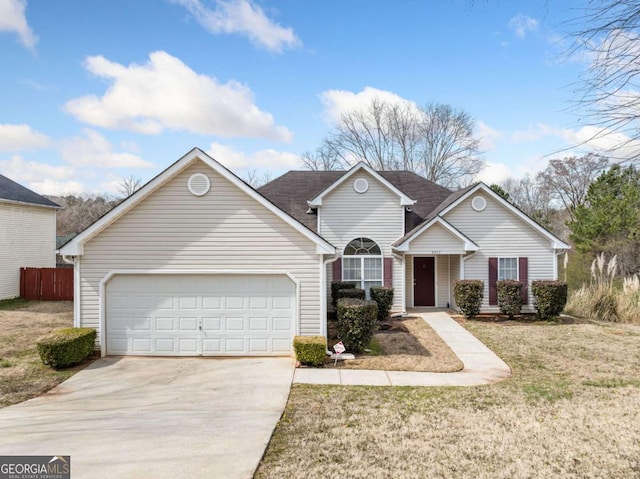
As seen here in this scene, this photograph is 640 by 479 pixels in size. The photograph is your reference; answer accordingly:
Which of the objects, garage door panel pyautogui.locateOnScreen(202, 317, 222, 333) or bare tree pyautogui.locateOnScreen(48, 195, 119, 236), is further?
bare tree pyautogui.locateOnScreen(48, 195, 119, 236)

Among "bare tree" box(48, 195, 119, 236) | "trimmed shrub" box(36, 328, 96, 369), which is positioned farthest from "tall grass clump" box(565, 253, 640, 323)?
"bare tree" box(48, 195, 119, 236)

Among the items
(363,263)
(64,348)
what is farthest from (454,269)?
(64,348)

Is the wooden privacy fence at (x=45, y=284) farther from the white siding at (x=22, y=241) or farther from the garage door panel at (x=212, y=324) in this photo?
the garage door panel at (x=212, y=324)

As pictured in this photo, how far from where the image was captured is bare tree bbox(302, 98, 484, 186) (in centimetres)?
3628

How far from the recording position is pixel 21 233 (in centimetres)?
1908

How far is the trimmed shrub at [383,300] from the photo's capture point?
1405cm

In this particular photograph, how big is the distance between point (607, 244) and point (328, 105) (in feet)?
79.4

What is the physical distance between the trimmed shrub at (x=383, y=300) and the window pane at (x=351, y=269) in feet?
4.82

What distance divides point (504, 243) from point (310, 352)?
34.3 feet

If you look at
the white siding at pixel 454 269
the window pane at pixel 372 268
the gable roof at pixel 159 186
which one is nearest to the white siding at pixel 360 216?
the window pane at pixel 372 268

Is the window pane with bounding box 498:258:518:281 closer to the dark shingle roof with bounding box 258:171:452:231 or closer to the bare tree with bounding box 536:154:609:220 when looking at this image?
the dark shingle roof with bounding box 258:171:452:231

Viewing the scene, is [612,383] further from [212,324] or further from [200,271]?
[200,271]

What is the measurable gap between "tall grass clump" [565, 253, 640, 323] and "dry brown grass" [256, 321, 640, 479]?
23.0ft

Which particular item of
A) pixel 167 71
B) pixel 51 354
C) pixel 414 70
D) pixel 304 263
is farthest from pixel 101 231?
pixel 414 70
